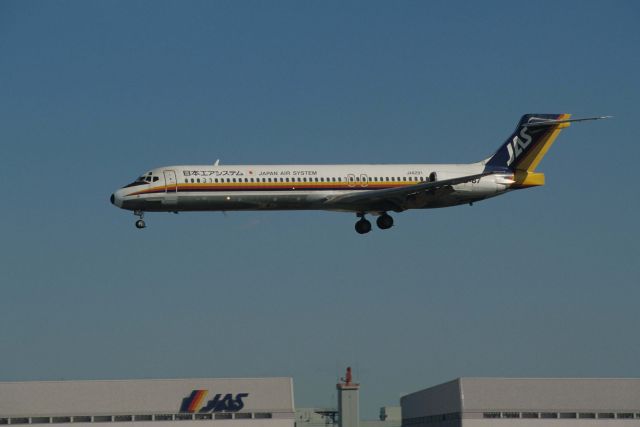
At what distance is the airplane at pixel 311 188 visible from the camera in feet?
225

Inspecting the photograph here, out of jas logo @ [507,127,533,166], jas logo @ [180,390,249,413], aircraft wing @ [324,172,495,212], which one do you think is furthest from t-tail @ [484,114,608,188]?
jas logo @ [180,390,249,413]

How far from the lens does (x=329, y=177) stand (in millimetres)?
70188

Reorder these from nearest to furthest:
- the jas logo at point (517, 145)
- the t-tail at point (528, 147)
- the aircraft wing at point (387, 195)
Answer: the aircraft wing at point (387, 195) < the t-tail at point (528, 147) < the jas logo at point (517, 145)

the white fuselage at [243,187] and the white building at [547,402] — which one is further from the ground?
the white fuselage at [243,187]

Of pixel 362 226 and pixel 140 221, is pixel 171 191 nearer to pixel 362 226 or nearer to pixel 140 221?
pixel 140 221

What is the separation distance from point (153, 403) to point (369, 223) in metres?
19.6

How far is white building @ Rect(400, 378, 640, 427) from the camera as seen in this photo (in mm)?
84938

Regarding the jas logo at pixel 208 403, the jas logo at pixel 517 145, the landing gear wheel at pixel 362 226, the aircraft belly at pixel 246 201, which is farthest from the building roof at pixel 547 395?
the aircraft belly at pixel 246 201

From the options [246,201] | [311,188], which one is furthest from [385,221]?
[246,201]

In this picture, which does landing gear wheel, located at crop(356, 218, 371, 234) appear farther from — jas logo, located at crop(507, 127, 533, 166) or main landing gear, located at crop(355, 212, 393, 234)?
jas logo, located at crop(507, 127, 533, 166)

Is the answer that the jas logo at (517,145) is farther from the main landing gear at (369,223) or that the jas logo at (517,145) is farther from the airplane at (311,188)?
the main landing gear at (369,223)

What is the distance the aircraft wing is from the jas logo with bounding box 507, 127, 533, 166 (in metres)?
5.81

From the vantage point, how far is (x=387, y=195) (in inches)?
2736

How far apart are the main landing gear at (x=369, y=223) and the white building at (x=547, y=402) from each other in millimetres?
16287
